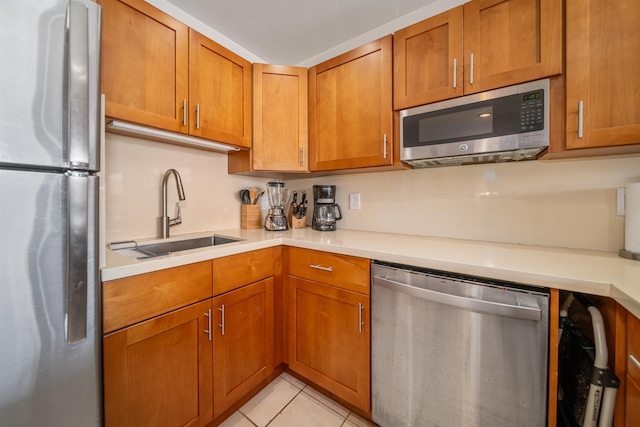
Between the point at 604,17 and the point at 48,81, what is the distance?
187cm

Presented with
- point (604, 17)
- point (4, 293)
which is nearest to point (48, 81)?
point (4, 293)

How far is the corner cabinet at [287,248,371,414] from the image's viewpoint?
3.95 ft

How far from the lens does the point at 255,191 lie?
79.6 inches

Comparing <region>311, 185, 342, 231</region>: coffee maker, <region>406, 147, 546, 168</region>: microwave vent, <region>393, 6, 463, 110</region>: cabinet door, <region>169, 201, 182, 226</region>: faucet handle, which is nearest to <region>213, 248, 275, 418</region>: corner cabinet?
<region>311, 185, 342, 231</region>: coffee maker

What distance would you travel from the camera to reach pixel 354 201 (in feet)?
6.22

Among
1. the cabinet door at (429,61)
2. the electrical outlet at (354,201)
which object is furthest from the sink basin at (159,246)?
the cabinet door at (429,61)

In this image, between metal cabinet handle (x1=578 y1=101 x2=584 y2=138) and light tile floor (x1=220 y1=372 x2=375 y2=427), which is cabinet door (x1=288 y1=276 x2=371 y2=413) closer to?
light tile floor (x1=220 y1=372 x2=375 y2=427)

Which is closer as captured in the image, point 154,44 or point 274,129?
point 154,44

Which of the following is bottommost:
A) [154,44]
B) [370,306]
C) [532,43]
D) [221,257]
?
[370,306]

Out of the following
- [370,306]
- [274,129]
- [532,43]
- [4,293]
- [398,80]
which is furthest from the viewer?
[274,129]

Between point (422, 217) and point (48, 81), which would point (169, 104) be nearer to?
point (48, 81)

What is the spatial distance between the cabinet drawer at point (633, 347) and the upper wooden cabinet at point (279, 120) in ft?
5.21

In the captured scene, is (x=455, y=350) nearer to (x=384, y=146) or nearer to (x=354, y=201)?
(x=384, y=146)

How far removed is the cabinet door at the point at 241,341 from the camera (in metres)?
1.19
